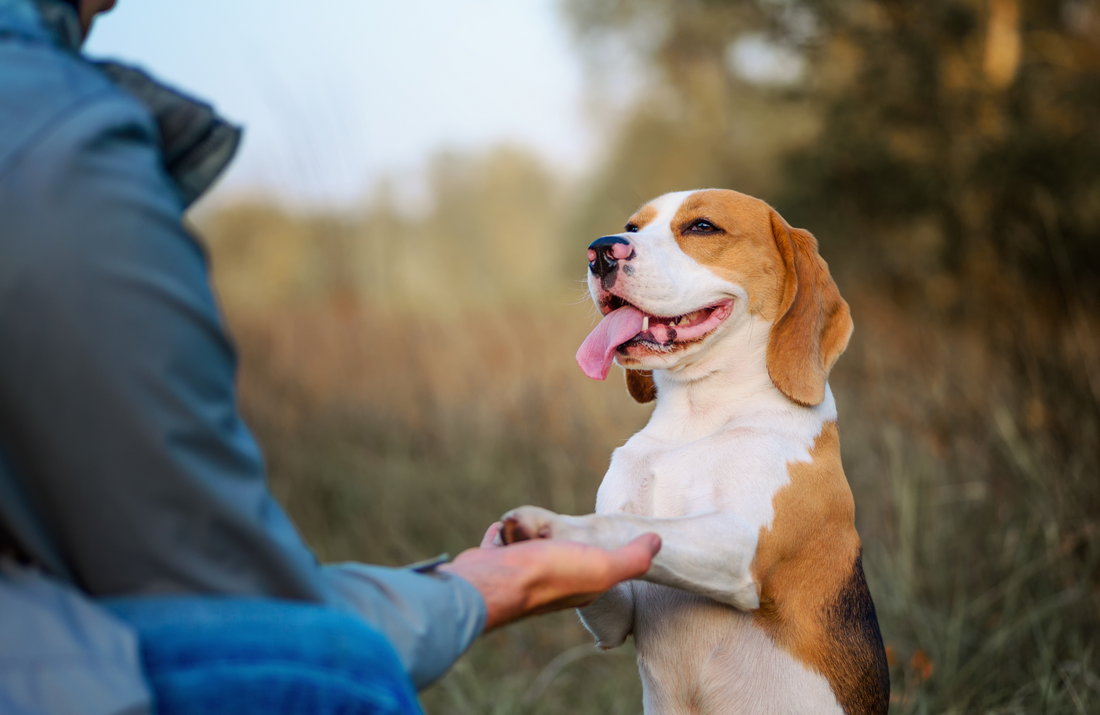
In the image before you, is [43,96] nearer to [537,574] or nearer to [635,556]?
[537,574]

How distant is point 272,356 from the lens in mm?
7008

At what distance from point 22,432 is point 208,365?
231mm

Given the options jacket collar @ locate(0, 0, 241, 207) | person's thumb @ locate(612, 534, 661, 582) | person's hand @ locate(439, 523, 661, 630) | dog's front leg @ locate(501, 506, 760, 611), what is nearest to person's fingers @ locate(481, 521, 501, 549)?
dog's front leg @ locate(501, 506, 760, 611)

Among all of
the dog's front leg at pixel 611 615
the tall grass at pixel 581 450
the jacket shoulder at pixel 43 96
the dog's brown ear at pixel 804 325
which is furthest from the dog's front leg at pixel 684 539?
the tall grass at pixel 581 450

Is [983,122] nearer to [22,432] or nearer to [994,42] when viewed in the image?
[994,42]

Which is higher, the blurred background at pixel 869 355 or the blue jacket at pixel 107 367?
the blue jacket at pixel 107 367

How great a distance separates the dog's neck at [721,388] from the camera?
228cm

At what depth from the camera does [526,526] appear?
1.67 meters

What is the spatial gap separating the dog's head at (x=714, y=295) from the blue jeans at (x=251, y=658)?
1.20m

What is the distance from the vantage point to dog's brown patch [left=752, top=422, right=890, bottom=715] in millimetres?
2033

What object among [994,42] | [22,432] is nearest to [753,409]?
[22,432]

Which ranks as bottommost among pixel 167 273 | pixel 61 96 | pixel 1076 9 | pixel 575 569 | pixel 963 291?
pixel 963 291

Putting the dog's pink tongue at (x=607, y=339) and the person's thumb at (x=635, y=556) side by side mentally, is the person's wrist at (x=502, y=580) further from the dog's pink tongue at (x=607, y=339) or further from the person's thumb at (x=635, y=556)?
the dog's pink tongue at (x=607, y=339)

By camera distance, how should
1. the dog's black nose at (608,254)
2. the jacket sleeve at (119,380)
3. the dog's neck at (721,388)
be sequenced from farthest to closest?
the dog's black nose at (608,254) → the dog's neck at (721,388) → the jacket sleeve at (119,380)
